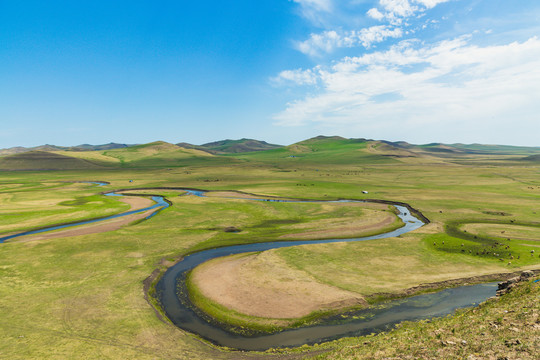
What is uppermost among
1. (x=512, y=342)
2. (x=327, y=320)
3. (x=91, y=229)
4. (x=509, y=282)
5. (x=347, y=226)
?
(x=512, y=342)

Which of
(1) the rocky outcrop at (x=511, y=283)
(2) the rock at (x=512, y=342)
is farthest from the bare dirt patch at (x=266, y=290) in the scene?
(2) the rock at (x=512, y=342)

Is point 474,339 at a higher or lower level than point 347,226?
higher

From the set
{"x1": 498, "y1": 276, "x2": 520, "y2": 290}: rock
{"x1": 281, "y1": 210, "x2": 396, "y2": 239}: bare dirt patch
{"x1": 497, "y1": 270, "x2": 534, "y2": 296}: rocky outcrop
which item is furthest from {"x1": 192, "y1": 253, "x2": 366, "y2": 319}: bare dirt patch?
{"x1": 281, "y1": 210, "x2": 396, "y2": 239}: bare dirt patch

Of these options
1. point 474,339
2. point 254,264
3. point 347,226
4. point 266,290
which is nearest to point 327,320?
point 266,290

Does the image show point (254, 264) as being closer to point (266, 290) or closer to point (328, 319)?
point (266, 290)

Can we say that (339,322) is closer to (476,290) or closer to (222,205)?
(476,290)

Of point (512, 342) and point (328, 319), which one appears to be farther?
point (328, 319)

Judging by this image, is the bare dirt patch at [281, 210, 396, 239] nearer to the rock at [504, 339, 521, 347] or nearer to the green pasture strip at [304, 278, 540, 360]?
the green pasture strip at [304, 278, 540, 360]

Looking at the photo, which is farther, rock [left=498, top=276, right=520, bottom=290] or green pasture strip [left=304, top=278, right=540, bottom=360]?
rock [left=498, top=276, right=520, bottom=290]
